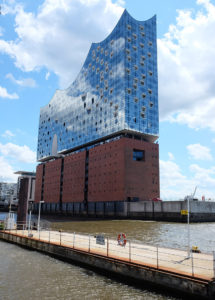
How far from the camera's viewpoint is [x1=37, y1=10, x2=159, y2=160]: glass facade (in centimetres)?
9850

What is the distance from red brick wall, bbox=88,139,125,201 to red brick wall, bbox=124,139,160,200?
216 centimetres

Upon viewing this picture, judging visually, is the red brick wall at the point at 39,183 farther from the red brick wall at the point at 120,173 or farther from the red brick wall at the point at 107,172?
the red brick wall at the point at 107,172

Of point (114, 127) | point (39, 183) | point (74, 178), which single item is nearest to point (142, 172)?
point (114, 127)

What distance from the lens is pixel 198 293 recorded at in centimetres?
1223

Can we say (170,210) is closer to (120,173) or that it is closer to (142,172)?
(142,172)

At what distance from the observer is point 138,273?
49.0 feet

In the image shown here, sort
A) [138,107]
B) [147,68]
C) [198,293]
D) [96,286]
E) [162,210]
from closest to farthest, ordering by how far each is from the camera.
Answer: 1. [198,293]
2. [96,286]
3. [162,210]
4. [138,107]
5. [147,68]

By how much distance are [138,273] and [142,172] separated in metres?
80.6

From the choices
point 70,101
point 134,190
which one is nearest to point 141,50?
point 70,101

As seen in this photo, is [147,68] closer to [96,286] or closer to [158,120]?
[158,120]

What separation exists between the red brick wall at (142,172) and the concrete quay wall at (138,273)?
6879cm

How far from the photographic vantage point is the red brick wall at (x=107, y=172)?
299 feet

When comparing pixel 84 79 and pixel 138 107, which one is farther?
pixel 84 79

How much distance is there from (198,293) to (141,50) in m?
104
